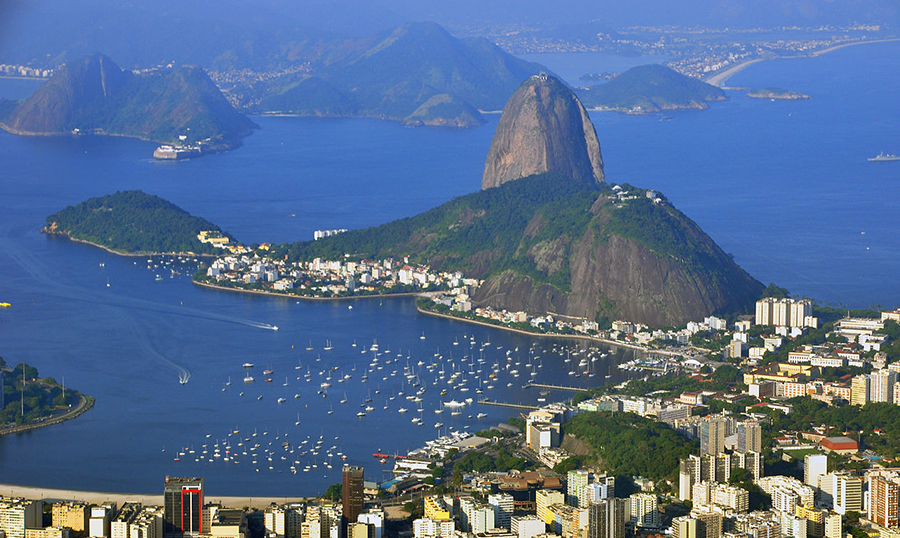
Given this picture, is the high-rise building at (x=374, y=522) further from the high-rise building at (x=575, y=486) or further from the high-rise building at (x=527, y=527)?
the high-rise building at (x=575, y=486)

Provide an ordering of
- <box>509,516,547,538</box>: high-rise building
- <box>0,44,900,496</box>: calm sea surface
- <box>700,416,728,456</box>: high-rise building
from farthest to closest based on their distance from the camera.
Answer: <box>0,44,900,496</box>: calm sea surface, <box>700,416,728,456</box>: high-rise building, <box>509,516,547,538</box>: high-rise building

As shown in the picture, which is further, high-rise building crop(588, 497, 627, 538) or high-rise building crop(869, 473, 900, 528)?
high-rise building crop(869, 473, 900, 528)

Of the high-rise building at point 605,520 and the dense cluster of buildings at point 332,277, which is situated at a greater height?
the dense cluster of buildings at point 332,277

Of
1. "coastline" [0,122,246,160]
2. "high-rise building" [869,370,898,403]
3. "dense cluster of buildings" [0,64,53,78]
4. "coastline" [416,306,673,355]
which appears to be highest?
"dense cluster of buildings" [0,64,53,78]

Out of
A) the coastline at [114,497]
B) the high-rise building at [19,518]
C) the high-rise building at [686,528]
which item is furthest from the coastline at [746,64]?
the high-rise building at [19,518]

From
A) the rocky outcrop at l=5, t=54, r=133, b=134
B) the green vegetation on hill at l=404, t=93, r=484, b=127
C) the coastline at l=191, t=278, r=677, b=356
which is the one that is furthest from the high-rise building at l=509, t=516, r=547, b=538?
the green vegetation on hill at l=404, t=93, r=484, b=127

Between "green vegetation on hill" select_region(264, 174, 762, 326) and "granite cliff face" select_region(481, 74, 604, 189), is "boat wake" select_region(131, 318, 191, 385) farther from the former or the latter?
"granite cliff face" select_region(481, 74, 604, 189)

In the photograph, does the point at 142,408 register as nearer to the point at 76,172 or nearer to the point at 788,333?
the point at 788,333
